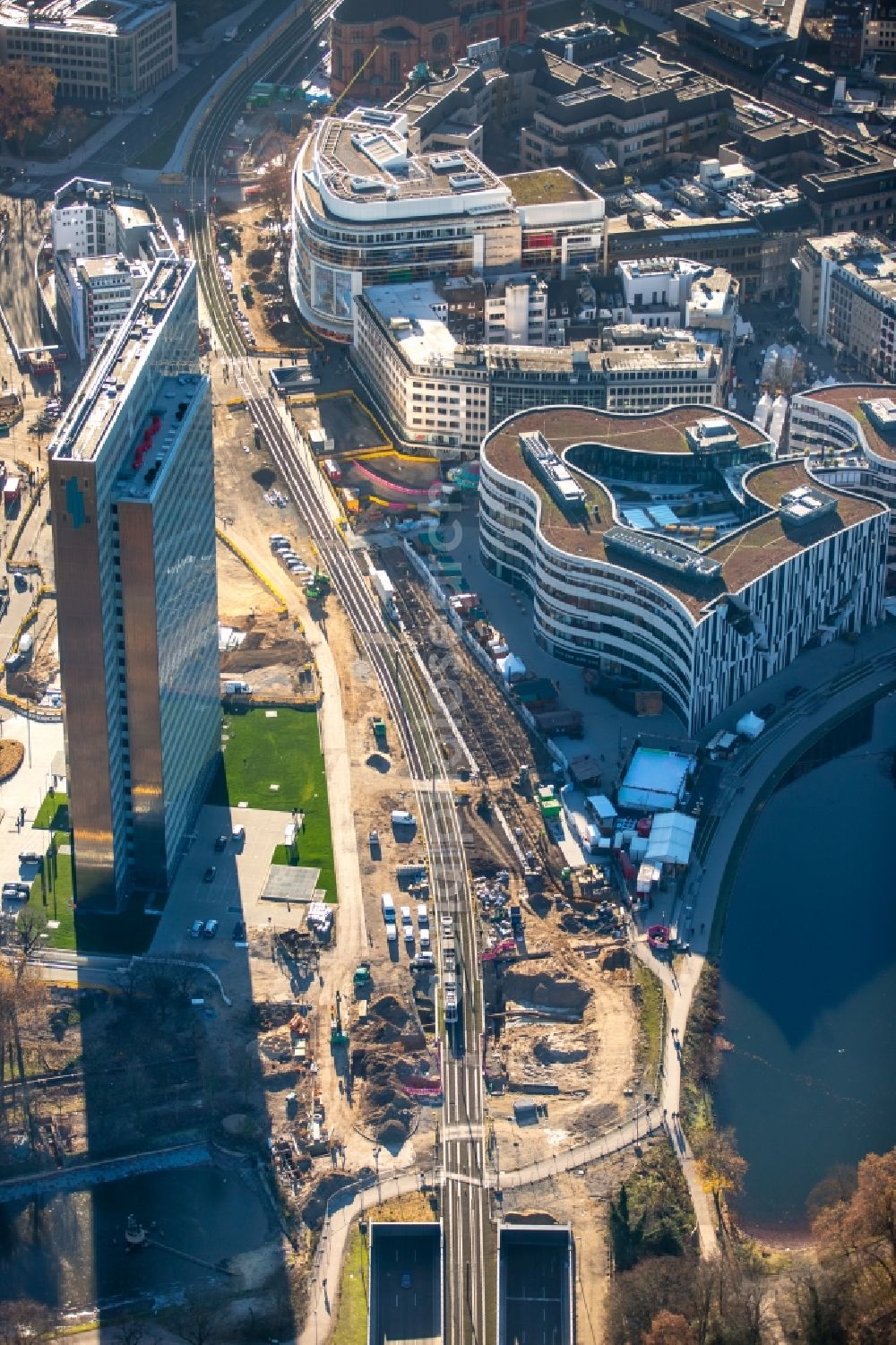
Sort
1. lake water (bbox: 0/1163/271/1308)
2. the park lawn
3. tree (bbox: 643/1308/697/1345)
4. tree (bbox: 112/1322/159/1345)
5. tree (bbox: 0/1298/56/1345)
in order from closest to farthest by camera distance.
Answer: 1. tree (bbox: 643/1308/697/1345)
2. tree (bbox: 0/1298/56/1345)
3. tree (bbox: 112/1322/159/1345)
4. the park lawn
5. lake water (bbox: 0/1163/271/1308)

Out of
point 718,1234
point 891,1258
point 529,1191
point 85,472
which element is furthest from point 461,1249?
point 85,472

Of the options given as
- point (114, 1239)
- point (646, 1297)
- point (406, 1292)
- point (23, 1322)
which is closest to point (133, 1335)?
point (23, 1322)

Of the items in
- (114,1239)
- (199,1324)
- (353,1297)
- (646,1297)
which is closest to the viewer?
(199,1324)

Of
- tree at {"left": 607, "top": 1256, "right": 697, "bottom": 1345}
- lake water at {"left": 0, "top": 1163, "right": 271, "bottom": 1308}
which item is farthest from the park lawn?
tree at {"left": 607, "top": 1256, "right": 697, "bottom": 1345}

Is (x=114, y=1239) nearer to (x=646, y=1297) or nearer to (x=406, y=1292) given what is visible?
(x=406, y=1292)

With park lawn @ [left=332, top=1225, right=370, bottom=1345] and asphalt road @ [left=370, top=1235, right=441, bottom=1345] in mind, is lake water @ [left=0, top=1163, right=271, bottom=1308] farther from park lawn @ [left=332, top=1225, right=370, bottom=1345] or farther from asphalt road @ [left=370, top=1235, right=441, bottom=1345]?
asphalt road @ [left=370, top=1235, right=441, bottom=1345]

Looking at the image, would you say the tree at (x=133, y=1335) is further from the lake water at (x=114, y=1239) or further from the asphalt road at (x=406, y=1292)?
the asphalt road at (x=406, y=1292)

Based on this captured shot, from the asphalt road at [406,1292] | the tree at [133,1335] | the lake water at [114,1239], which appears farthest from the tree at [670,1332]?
the tree at [133,1335]
